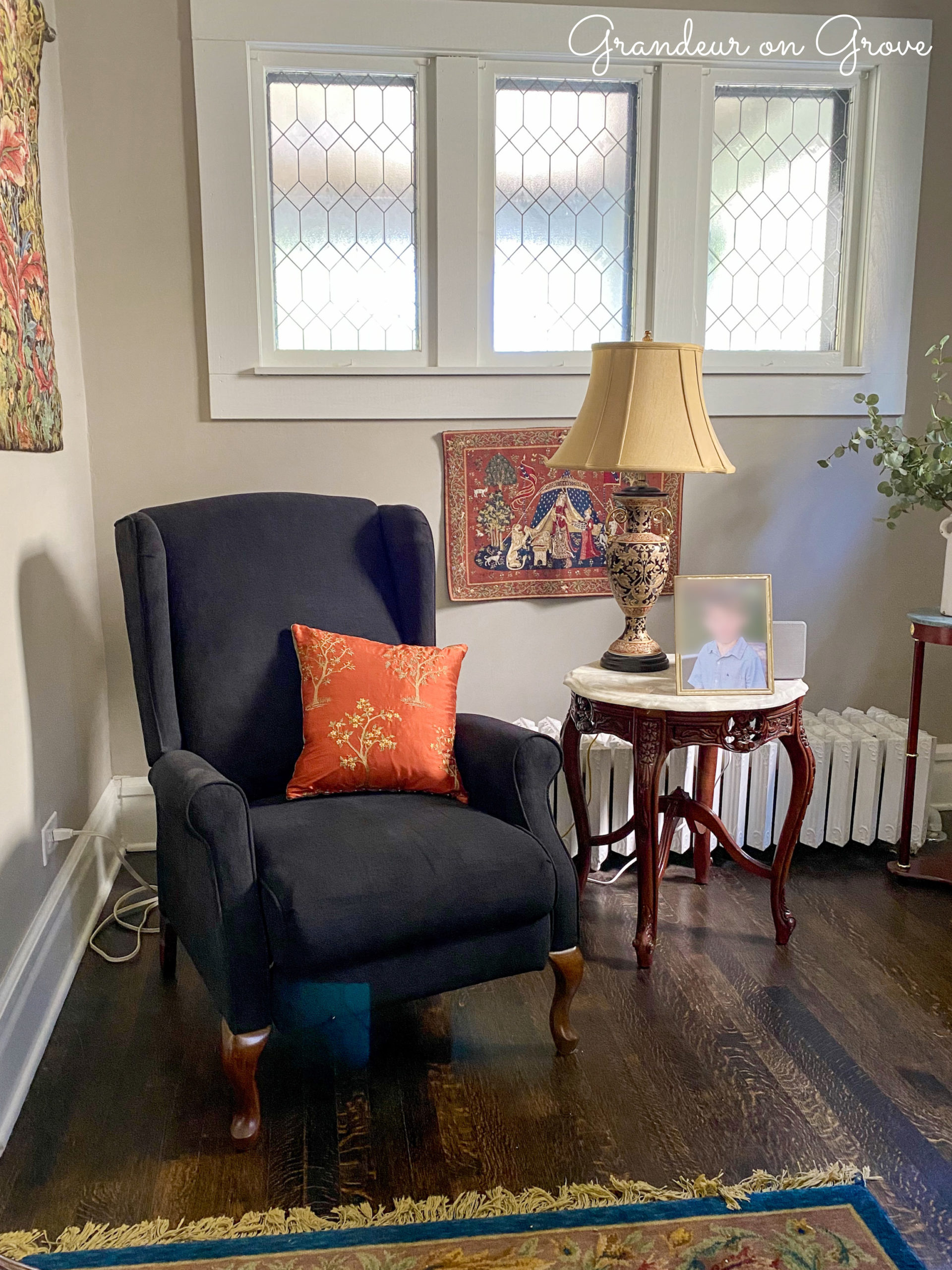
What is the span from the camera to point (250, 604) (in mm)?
2320

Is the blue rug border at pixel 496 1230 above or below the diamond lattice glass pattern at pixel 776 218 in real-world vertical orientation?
below

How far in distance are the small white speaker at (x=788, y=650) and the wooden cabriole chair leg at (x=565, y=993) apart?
868 mm

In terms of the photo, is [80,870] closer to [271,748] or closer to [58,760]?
[58,760]

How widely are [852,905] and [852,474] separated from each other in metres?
1.30

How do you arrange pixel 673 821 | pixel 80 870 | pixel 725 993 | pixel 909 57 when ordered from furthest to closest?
pixel 909 57, pixel 673 821, pixel 80 870, pixel 725 993

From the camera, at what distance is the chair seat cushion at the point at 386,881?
173 centimetres

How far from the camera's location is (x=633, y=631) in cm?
256

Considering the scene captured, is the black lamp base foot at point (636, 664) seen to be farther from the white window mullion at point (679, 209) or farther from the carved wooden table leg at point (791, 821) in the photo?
the white window mullion at point (679, 209)

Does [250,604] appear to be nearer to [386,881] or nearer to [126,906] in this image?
[386,881]

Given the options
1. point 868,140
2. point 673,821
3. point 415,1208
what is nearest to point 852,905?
point 673,821

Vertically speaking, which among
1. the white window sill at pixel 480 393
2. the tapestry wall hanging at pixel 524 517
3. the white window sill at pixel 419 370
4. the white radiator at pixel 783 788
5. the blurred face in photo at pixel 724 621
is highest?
the white window sill at pixel 419 370

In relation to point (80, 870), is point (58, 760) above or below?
above

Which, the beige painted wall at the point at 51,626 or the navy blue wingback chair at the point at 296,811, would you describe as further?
the beige painted wall at the point at 51,626

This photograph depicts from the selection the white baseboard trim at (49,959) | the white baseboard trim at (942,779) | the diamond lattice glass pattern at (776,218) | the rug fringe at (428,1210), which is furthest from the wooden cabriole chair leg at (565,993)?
the diamond lattice glass pattern at (776,218)
